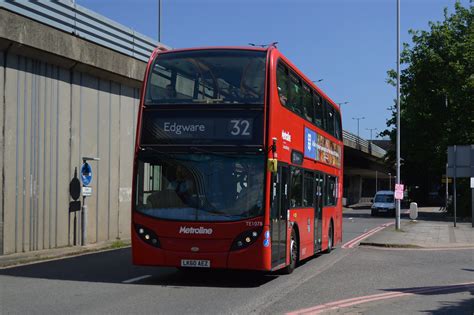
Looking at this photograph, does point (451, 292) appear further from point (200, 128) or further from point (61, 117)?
point (61, 117)

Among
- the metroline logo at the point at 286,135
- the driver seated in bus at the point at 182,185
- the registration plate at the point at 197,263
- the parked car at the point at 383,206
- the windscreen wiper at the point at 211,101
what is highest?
the windscreen wiper at the point at 211,101

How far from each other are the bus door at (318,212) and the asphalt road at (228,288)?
0.59 m

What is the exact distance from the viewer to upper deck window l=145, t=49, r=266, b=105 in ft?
36.7

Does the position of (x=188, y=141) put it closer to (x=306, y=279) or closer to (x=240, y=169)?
(x=240, y=169)

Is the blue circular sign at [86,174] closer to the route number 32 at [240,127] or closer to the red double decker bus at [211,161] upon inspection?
the red double decker bus at [211,161]

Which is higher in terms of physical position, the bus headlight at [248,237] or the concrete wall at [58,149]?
the concrete wall at [58,149]

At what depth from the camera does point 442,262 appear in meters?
16.6

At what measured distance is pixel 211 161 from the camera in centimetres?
1108

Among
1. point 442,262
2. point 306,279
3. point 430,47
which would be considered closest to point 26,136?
point 306,279

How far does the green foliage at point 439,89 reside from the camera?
44250 millimetres

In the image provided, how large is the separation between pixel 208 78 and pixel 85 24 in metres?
8.40

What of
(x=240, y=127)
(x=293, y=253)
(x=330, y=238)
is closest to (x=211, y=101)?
(x=240, y=127)

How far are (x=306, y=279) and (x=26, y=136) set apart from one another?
8.13 meters

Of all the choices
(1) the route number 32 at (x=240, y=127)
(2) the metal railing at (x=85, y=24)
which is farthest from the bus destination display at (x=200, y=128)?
(2) the metal railing at (x=85, y=24)
